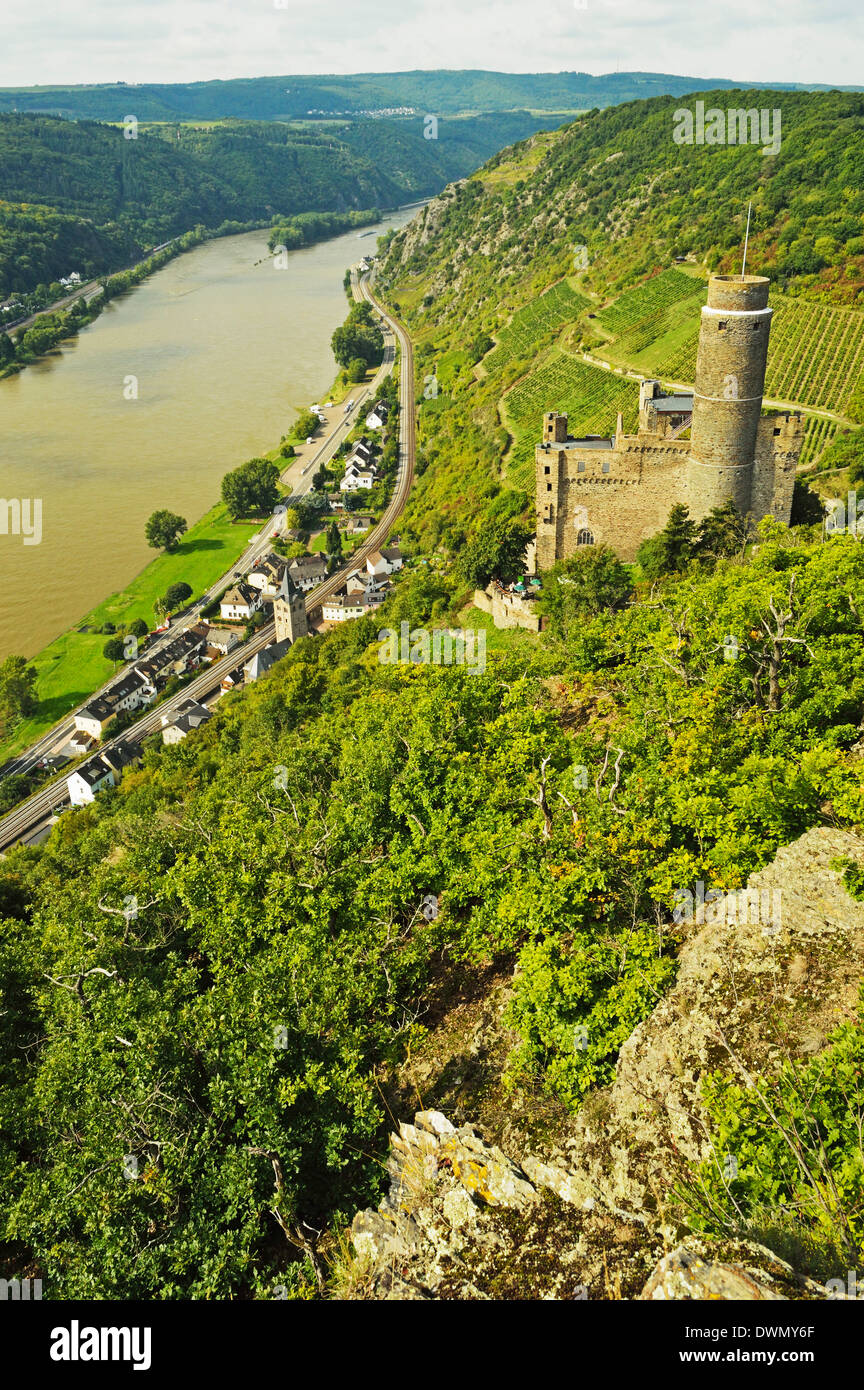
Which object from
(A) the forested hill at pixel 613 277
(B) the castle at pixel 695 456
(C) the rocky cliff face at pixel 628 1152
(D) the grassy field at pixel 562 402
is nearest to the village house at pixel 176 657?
(A) the forested hill at pixel 613 277

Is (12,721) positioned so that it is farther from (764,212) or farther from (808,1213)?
(764,212)

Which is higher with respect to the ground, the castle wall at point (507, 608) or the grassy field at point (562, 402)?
the grassy field at point (562, 402)

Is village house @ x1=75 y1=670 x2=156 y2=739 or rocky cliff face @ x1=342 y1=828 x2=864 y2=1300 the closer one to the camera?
rocky cliff face @ x1=342 y1=828 x2=864 y2=1300

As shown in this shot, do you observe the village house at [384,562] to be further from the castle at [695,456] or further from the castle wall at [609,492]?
the castle wall at [609,492]

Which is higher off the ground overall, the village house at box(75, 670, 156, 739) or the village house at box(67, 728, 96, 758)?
the village house at box(75, 670, 156, 739)

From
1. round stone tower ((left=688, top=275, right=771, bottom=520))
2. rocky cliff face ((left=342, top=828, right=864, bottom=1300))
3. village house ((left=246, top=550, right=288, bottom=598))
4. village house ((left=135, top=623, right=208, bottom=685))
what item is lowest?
village house ((left=135, top=623, right=208, bottom=685))

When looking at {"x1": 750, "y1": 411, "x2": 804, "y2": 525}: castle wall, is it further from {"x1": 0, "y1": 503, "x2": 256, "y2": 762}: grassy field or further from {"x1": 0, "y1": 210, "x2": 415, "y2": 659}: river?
{"x1": 0, "y1": 210, "x2": 415, "y2": 659}: river

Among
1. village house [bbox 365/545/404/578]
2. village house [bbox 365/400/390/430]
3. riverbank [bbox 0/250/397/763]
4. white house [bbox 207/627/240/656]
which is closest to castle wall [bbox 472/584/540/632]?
village house [bbox 365/545/404/578]

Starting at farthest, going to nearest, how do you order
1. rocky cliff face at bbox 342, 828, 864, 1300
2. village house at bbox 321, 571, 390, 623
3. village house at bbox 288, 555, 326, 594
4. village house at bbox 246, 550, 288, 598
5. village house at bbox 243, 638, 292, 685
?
1. village house at bbox 288, 555, 326, 594
2. village house at bbox 246, 550, 288, 598
3. village house at bbox 321, 571, 390, 623
4. village house at bbox 243, 638, 292, 685
5. rocky cliff face at bbox 342, 828, 864, 1300
